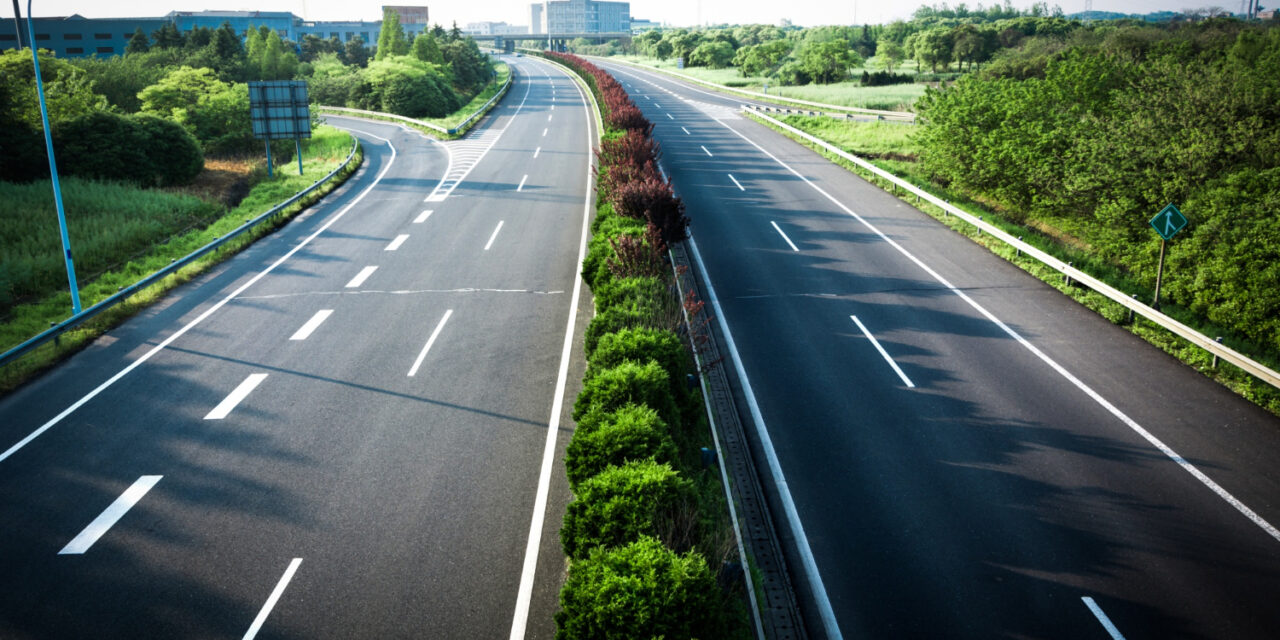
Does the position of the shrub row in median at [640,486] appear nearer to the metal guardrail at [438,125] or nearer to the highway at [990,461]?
the highway at [990,461]

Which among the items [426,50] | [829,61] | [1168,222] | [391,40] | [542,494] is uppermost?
[391,40]

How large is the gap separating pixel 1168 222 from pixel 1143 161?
16.4 ft

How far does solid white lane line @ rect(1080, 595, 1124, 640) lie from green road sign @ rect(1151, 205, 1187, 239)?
9641mm

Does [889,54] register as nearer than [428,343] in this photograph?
No

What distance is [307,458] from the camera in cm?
1011

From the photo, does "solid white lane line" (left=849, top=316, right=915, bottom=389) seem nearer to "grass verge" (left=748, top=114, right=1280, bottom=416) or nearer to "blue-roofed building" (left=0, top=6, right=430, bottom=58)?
"grass verge" (left=748, top=114, right=1280, bottom=416)

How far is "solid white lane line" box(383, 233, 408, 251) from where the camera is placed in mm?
20531

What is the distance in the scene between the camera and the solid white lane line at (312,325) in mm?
14445

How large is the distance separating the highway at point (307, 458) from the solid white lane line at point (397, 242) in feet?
3.43

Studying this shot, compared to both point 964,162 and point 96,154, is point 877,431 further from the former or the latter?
point 96,154

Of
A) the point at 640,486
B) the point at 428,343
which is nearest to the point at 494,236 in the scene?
the point at 428,343

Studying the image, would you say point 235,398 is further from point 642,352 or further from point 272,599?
point 642,352

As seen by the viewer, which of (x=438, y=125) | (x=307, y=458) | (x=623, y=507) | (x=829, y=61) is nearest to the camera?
(x=623, y=507)

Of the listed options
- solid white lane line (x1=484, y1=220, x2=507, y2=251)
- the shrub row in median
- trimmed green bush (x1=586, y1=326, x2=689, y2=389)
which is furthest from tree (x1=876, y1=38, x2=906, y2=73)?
trimmed green bush (x1=586, y1=326, x2=689, y2=389)
